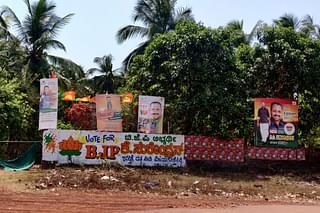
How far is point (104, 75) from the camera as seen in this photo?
43938 mm

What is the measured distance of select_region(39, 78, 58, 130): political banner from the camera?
20.0m

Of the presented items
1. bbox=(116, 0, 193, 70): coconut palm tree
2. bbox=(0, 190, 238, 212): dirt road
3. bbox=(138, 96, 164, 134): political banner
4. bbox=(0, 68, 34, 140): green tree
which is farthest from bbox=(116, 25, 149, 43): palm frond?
bbox=(0, 190, 238, 212): dirt road

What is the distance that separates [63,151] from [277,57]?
10098 mm

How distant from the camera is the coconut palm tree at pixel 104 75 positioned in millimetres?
42531

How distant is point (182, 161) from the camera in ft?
69.7

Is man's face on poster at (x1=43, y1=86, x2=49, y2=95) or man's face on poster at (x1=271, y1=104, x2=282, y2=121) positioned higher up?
→ man's face on poster at (x1=43, y1=86, x2=49, y2=95)

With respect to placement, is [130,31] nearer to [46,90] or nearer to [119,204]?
[46,90]

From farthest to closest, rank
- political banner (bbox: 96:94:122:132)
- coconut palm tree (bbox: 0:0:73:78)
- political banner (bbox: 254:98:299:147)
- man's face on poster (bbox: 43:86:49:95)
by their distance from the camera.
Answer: coconut palm tree (bbox: 0:0:73:78)
political banner (bbox: 254:98:299:147)
political banner (bbox: 96:94:122:132)
man's face on poster (bbox: 43:86:49:95)

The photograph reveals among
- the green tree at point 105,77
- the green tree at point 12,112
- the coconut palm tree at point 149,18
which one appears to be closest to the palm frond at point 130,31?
the coconut palm tree at point 149,18

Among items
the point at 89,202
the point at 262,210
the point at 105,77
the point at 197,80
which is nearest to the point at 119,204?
the point at 89,202

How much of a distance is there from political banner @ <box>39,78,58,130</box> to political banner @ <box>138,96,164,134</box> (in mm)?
3355

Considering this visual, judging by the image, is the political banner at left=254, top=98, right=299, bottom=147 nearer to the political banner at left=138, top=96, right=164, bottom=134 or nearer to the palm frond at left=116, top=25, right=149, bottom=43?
the political banner at left=138, top=96, right=164, bottom=134

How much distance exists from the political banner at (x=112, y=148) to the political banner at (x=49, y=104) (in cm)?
38

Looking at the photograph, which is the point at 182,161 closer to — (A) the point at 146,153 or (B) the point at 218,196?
(A) the point at 146,153
